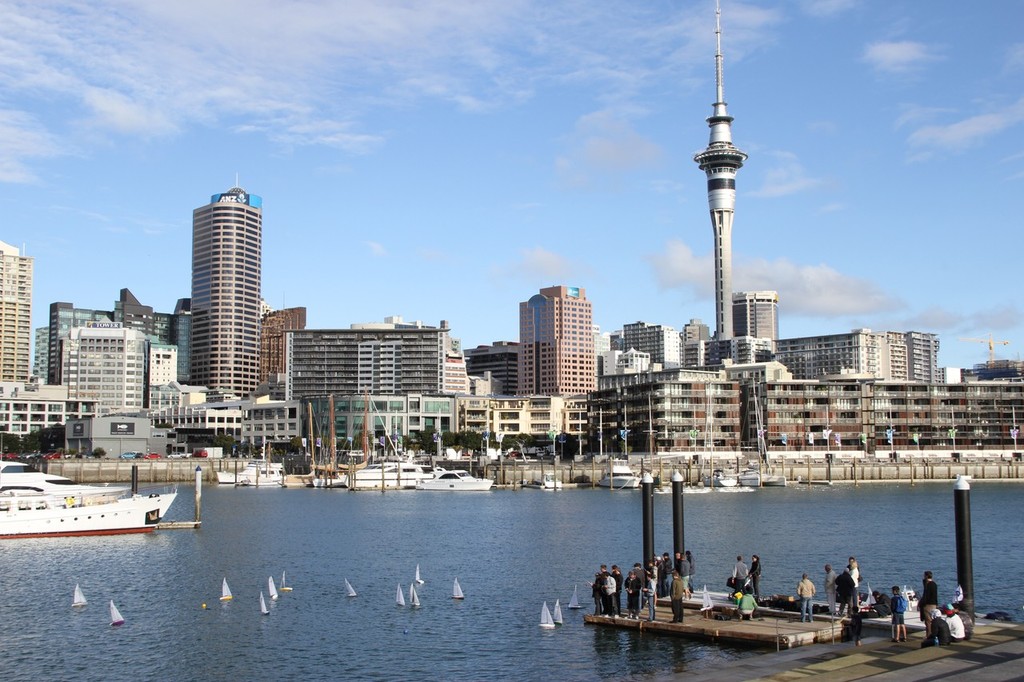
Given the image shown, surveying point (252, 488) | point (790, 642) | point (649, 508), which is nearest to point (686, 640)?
point (790, 642)

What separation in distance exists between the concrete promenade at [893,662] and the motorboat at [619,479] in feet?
410

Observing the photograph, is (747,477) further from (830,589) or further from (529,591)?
(830,589)

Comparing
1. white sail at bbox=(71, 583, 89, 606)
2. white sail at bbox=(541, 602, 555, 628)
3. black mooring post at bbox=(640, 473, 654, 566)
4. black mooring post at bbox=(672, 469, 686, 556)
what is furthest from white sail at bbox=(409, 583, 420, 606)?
white sail at bbox=(71, 583, 89, 606)

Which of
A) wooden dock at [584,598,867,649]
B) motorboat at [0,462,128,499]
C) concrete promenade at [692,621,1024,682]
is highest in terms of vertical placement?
motorboat at [0,462,128,499]

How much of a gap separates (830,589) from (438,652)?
1532cm

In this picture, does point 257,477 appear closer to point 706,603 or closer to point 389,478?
point 389,478

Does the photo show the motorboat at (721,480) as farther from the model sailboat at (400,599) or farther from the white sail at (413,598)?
the model sailboat at (400,599)

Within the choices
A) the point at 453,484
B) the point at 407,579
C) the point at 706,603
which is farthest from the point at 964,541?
the point at 453,484

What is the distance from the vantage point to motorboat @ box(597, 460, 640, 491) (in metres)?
164

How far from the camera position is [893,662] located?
33.2m

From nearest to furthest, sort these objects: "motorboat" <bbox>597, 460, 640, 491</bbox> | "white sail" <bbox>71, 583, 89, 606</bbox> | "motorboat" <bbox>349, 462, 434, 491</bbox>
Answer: "white sail" <bbox>71, 583, 89, 606</bbox>
"motorboat" <bbox>349, 462, 434, 491</bbox>
"motorboat" <bbox>597, 460, 640, 491</bbox>

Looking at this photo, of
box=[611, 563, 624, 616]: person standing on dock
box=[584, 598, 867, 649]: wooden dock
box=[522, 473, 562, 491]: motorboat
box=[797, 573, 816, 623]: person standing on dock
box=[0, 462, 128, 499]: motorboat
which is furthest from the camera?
box=[522, 473, 562, 491]: motorboat

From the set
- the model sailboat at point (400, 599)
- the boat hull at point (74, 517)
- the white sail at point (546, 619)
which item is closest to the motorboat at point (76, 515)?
the boat hull at point (74, 517)

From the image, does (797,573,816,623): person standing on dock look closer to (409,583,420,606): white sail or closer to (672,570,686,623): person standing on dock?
(672,570,686,623): person standing on dock
